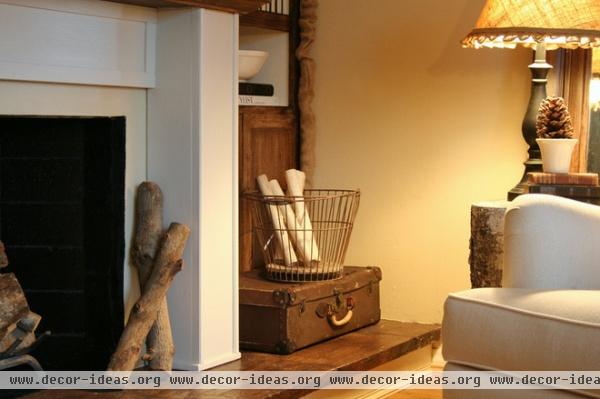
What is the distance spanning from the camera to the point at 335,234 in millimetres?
3352

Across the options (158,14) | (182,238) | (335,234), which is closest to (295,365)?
(182,238)

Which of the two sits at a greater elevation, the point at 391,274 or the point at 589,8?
the point at 589,8

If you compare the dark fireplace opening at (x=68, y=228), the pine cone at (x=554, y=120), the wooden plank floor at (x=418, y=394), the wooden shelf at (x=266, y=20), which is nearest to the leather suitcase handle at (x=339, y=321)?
the wooden plank floor at (x=418, y=394)

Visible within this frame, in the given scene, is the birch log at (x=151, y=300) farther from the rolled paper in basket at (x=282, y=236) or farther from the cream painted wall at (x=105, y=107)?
the rolled paper in basket at (x=282, y=236)

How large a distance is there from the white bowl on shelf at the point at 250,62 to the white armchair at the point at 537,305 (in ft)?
4.71

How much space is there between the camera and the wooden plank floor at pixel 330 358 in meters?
2.43

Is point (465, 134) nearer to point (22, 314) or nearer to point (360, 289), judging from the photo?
point (360, 289)

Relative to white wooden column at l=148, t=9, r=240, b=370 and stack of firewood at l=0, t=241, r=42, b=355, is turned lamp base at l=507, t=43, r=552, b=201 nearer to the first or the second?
white wooden column at l=148, t=9, r=240, b=370

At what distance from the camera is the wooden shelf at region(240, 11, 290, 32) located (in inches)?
133

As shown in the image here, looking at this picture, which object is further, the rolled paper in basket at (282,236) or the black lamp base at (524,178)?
the rolled paper in basket at (282,236)

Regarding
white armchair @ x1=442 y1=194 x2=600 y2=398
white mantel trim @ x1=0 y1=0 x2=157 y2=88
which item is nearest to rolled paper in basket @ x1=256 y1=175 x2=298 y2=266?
white mantel trim @ x1=0 y1=0 x2=157 y2=88

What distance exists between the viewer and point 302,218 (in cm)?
316

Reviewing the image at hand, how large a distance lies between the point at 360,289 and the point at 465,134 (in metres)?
0.64

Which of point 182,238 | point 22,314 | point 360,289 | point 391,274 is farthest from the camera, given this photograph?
point 391,274
